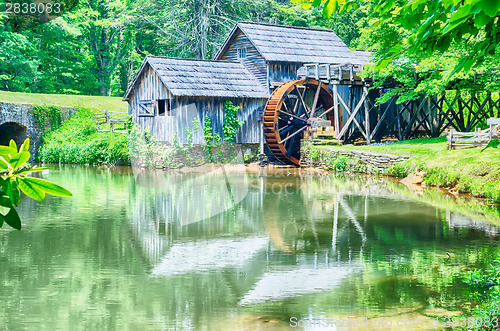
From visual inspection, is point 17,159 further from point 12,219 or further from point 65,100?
point 65,100

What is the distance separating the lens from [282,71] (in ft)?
92.8

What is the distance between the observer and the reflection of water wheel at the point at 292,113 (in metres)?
26.3

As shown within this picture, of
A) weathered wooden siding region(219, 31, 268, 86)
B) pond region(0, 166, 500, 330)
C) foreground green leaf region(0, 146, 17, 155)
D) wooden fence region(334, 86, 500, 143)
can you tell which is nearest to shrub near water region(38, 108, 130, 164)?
weathered wooden siding region(219, 31, 268, 86)

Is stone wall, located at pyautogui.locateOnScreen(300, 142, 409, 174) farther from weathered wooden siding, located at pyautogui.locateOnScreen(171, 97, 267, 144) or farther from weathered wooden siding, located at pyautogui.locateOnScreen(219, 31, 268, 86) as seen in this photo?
weathered wooden siding, located at pyautogui.locateOnScreen(219, 31, 268, 86)

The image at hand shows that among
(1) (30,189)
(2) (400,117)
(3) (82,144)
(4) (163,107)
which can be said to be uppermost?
(4) (163,107)

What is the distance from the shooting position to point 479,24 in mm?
3385

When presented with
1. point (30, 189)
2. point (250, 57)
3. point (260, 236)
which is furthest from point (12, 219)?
point (250, 57)

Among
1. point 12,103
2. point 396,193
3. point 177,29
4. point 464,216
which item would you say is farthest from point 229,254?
point 177,29

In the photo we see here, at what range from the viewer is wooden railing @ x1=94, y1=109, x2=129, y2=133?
106 feet

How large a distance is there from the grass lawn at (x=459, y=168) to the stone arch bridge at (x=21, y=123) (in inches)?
764

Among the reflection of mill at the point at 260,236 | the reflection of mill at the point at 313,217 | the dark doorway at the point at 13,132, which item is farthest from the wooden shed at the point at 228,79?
the reflection of mill at the point at 313,217

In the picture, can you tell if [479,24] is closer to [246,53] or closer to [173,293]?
[173,293]

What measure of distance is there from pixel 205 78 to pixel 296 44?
18.1 ft

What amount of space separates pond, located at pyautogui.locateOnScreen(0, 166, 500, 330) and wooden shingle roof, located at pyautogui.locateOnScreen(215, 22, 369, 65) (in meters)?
12.8
